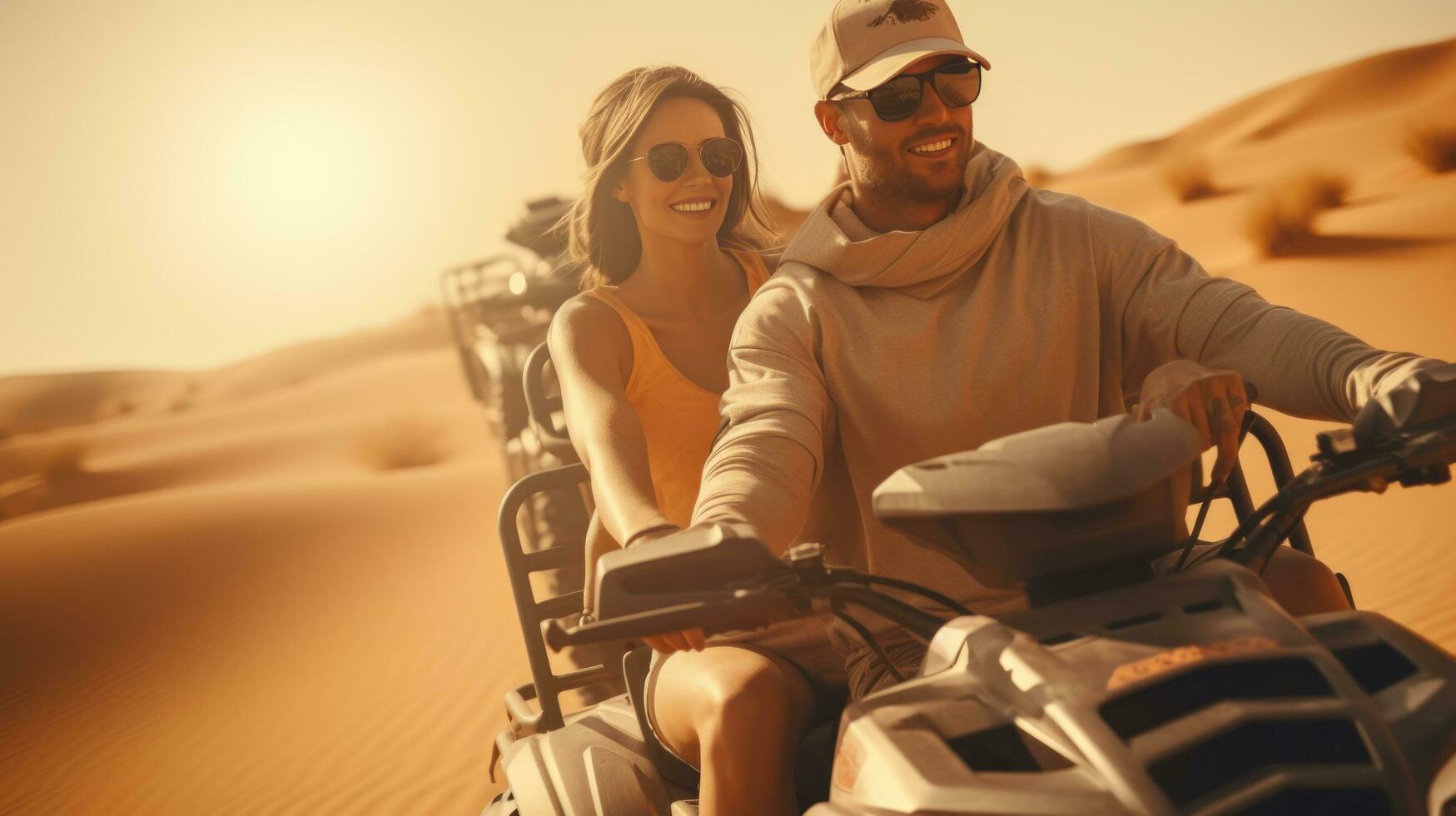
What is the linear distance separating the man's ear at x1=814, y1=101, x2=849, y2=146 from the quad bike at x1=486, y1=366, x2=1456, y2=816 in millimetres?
1417

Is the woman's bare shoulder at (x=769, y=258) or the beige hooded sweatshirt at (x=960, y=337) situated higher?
the woman's bare shoulder at (x=769, y=258)

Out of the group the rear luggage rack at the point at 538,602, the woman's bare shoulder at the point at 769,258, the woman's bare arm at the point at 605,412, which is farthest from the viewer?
the woman's bare shoulder at the point at 769,258

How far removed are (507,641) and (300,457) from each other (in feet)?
55.1

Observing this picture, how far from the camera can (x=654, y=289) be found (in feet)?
12.4

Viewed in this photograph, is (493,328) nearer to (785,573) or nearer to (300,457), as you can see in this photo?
(785,573)

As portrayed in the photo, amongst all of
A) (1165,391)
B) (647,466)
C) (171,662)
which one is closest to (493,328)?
(171,662)

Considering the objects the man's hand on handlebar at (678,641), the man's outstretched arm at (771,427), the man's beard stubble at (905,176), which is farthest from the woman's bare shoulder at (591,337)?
the man's hand on handlebar at (678,641)

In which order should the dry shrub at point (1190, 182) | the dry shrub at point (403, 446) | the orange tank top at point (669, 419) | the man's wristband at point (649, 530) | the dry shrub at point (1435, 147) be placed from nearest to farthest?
the man's wristband at point (649, 530) < the orange tank top at point (669, 419) < the dry shrub at point (1435, 147) < the dry shrub at point (403, 446) < the dry shrub at point (1190, 182)

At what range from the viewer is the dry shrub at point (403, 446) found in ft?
74.9

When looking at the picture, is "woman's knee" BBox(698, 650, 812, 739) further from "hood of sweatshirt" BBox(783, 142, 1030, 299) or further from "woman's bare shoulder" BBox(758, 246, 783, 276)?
"woman's bare shoulder" BBox(758, 246, 783, 276)

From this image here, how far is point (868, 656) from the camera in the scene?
2209mm

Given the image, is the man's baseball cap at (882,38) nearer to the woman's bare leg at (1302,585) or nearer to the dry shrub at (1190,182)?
the woman's bare leg at (1302,585)

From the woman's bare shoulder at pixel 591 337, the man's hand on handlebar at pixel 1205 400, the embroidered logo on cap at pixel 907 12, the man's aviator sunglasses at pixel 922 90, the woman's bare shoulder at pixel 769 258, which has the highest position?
the embroidered logo on cap at pixel 907 12

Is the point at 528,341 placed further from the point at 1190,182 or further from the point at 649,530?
the point at 1190,182
